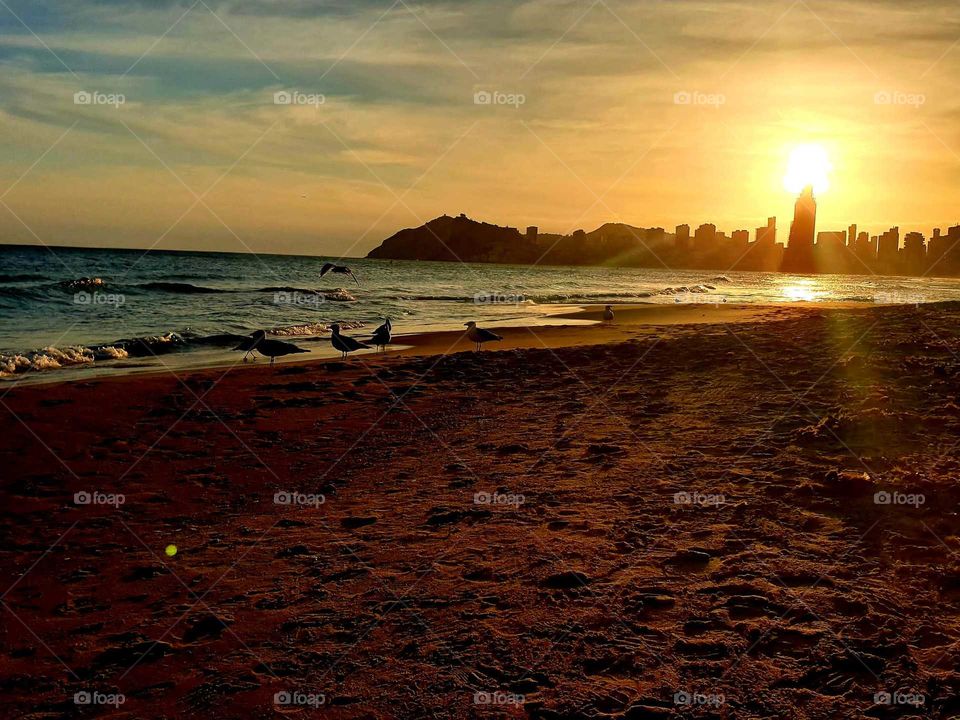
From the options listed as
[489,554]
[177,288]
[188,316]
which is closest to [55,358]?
[188,316]

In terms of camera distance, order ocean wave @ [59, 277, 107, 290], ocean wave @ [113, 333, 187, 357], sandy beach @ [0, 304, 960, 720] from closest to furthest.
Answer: sandy beach @ [0, 304, 960, 720] < ocean wave @ [113, 333, 187, 357] < ocean wave @ [59, 277, 107, 290]

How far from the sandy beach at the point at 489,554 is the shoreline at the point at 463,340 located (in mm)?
2938

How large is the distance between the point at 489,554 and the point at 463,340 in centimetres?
1334

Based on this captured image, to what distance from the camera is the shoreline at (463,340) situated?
12.9 metres

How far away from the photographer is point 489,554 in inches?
199

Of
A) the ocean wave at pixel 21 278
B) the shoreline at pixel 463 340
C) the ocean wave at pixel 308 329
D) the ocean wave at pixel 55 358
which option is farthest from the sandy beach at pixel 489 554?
the ocean wave at pixel 21 278

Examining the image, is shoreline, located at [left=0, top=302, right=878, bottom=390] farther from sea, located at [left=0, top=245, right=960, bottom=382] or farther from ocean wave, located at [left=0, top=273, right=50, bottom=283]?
ocean wave, located at [left=0, top=273, right=50, bottom=283]

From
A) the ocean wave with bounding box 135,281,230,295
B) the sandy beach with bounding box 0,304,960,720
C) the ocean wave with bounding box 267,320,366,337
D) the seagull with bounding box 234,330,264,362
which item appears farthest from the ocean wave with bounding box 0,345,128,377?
the ocean wave with bounding box 135,281,230,295

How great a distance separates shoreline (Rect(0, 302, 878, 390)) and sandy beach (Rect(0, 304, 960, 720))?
2938 millimetres

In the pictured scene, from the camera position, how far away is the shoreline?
12891 mm

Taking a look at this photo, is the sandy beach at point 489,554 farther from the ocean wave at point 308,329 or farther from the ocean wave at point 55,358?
the ocean wave at point 308,329

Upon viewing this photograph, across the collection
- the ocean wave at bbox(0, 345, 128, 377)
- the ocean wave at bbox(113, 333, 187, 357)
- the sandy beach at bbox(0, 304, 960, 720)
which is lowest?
the sandy beach at bbox(0, 304, 960, 720)

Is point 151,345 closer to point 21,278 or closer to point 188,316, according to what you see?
point 188,316

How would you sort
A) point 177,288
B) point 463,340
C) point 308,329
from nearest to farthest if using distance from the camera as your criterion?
point 463,340 < point 308,329 < point 177,288
